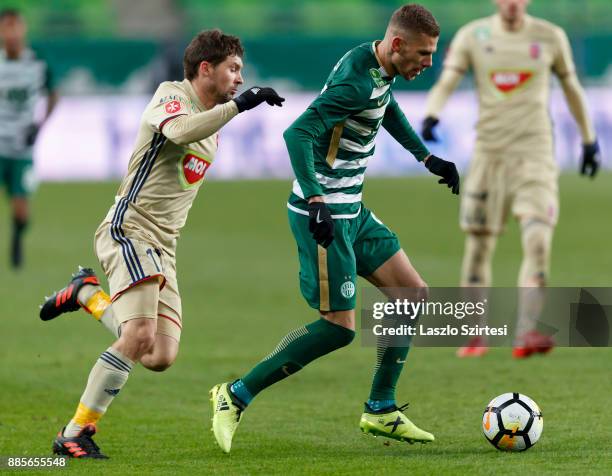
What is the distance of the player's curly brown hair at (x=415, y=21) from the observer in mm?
6379

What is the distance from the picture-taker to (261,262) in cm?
1567

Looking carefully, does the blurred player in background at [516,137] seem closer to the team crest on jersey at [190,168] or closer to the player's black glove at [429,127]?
the player's black glove at [429,127]

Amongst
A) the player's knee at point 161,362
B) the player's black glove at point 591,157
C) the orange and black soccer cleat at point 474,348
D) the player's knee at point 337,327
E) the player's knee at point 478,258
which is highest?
the player's knee at point 337,327

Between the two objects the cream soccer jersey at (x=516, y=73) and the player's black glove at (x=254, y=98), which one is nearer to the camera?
the player's black glove at (x=254, y=98)

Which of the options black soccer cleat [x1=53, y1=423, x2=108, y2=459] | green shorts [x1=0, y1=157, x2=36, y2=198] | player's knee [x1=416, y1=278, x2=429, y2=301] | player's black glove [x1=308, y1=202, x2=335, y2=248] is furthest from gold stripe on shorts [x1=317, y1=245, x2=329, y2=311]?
green shorts [x1=0, y1=157, x2=36, y2=198]

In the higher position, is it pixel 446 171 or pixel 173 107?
pixel 173 107

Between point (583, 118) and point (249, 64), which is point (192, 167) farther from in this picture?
point (249, 64)

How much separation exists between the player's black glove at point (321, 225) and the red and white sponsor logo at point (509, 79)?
14.3 feet

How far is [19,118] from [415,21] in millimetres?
9813

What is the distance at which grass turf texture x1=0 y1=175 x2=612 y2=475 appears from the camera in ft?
20.4

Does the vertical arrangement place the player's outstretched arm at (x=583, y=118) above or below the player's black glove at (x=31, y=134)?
above

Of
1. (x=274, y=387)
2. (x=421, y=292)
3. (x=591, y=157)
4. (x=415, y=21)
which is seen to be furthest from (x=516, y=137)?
(x=415, y=21)

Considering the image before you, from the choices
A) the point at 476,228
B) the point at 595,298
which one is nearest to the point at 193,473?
the point at 476,228

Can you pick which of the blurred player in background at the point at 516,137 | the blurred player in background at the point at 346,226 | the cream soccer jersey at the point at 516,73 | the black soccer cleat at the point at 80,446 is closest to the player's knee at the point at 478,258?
the blurred player in background at the point at 516,137
